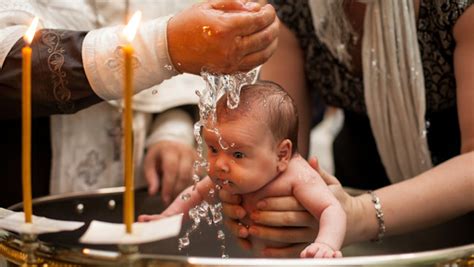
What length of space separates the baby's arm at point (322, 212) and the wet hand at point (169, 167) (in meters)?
0.25

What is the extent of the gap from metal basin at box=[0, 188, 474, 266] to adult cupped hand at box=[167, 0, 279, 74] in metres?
0.18

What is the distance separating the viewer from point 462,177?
89 cm

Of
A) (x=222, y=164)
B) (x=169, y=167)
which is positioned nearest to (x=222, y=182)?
(x=222, y=164)

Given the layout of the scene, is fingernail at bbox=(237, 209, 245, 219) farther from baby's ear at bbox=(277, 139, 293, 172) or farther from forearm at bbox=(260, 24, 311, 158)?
forearm at bbox=(260, 24, 311, 158)

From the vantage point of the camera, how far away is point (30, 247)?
64 centimetres

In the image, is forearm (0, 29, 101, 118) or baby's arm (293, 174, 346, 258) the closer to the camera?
baby's arm (293, 174, 346, 258)

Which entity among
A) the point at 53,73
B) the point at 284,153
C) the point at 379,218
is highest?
the point at 53,73

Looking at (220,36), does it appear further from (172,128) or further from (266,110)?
(172,128)

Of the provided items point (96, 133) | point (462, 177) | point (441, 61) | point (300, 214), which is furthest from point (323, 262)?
point (96, 133)

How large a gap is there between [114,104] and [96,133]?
56mm

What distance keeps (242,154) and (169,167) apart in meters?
0.31

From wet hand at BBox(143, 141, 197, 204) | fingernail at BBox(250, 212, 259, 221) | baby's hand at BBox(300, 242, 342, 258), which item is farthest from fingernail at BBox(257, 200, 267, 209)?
wet hand at BBox(143, 141, 197, 204)

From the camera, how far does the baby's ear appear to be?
831mm

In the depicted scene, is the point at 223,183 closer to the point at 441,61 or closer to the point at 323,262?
the point at 323,262
